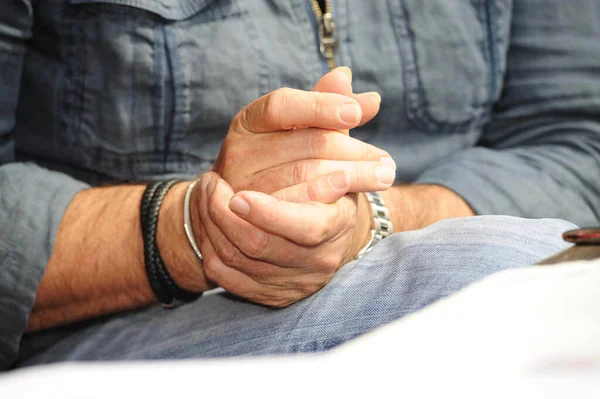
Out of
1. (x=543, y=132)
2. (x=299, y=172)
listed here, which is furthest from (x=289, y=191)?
(x=543, y=132)

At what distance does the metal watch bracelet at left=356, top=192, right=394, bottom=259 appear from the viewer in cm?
68

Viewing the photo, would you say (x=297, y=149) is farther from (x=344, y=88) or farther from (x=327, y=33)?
(x=327, y=33)

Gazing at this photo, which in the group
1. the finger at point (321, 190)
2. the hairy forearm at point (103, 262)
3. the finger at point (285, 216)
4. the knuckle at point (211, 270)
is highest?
the finger at point (321, 190)

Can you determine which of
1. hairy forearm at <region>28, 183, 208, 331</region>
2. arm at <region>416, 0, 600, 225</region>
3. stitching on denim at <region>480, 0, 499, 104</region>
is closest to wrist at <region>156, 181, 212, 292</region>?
hairy forearm at <region>28, 183, 208, 331</region>

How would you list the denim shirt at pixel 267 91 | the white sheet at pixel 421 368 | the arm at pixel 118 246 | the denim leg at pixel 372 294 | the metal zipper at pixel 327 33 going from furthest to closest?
the metal zipper at pixel 327 33 < the denim shirt at pixel 267 91 < the arm at pixel 118 246 < the denim leg at pixel 372 294 < the white sheet at pixel 421 368

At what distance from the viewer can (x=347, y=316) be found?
0.54 m

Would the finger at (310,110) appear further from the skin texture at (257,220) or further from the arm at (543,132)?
the arm at (543,132)

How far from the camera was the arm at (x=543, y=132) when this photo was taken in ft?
2.86

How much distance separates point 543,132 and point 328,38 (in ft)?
1.28

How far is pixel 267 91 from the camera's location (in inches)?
32.6

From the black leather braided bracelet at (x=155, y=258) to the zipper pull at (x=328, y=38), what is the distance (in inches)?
11.5

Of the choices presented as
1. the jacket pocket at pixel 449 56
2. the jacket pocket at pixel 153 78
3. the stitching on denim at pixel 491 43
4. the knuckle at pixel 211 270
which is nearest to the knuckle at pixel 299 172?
the knuckle at pixel 211 270

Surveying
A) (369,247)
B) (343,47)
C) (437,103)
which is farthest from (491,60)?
(369,247)

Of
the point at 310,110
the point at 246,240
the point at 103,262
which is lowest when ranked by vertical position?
the point at 103,262
